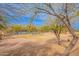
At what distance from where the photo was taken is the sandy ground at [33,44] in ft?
6.63

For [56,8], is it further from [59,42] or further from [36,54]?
[36,54]

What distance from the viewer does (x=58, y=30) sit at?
2.04 meters

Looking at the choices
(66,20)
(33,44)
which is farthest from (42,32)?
(66,20)

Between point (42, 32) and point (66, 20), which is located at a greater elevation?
point (66, 20)

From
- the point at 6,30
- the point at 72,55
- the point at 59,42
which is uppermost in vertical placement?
the point at 6,30

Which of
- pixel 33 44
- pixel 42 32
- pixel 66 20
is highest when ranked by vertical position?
pixel 66 20

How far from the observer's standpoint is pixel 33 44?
2031 millimetres

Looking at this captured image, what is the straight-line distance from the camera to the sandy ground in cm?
202

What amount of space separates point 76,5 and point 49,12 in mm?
300

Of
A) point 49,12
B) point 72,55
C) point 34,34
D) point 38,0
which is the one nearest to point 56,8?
point 49,12

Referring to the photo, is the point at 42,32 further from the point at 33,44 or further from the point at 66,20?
the point at 66,20

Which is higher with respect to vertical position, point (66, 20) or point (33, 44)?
point (66, 20)

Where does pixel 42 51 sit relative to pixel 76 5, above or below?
below

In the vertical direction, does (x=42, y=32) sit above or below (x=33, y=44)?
above
